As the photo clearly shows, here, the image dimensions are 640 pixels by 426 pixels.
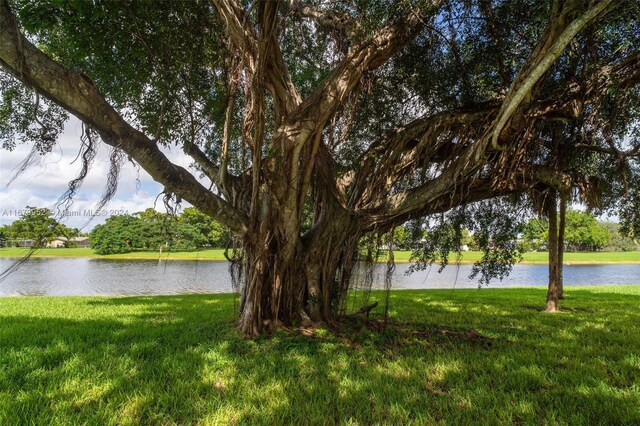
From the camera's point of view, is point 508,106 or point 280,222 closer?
point 508,106

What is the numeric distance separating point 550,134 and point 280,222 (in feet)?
13.0

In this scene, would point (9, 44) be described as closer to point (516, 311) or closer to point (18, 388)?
point (18, 388)

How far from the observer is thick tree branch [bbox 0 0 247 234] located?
2408 mm

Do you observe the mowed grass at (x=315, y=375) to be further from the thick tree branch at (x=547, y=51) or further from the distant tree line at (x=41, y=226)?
the thick tree branch at (x=547, y=51)

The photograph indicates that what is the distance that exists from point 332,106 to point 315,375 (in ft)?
8.84

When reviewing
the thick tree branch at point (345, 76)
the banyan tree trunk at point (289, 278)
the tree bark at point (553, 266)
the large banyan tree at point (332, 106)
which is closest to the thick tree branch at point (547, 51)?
the large banyan tree at point (332, 106)

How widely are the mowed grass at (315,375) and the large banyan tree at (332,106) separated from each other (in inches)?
35.1

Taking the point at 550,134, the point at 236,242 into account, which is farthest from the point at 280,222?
the point at 550,134

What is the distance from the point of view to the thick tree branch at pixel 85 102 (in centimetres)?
241

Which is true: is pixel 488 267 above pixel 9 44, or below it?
below

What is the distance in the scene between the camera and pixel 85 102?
273 centimetres

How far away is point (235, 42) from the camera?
3.43 metres

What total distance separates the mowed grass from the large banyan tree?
35.1 inches

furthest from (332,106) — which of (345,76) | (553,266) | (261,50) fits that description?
(553,266)
